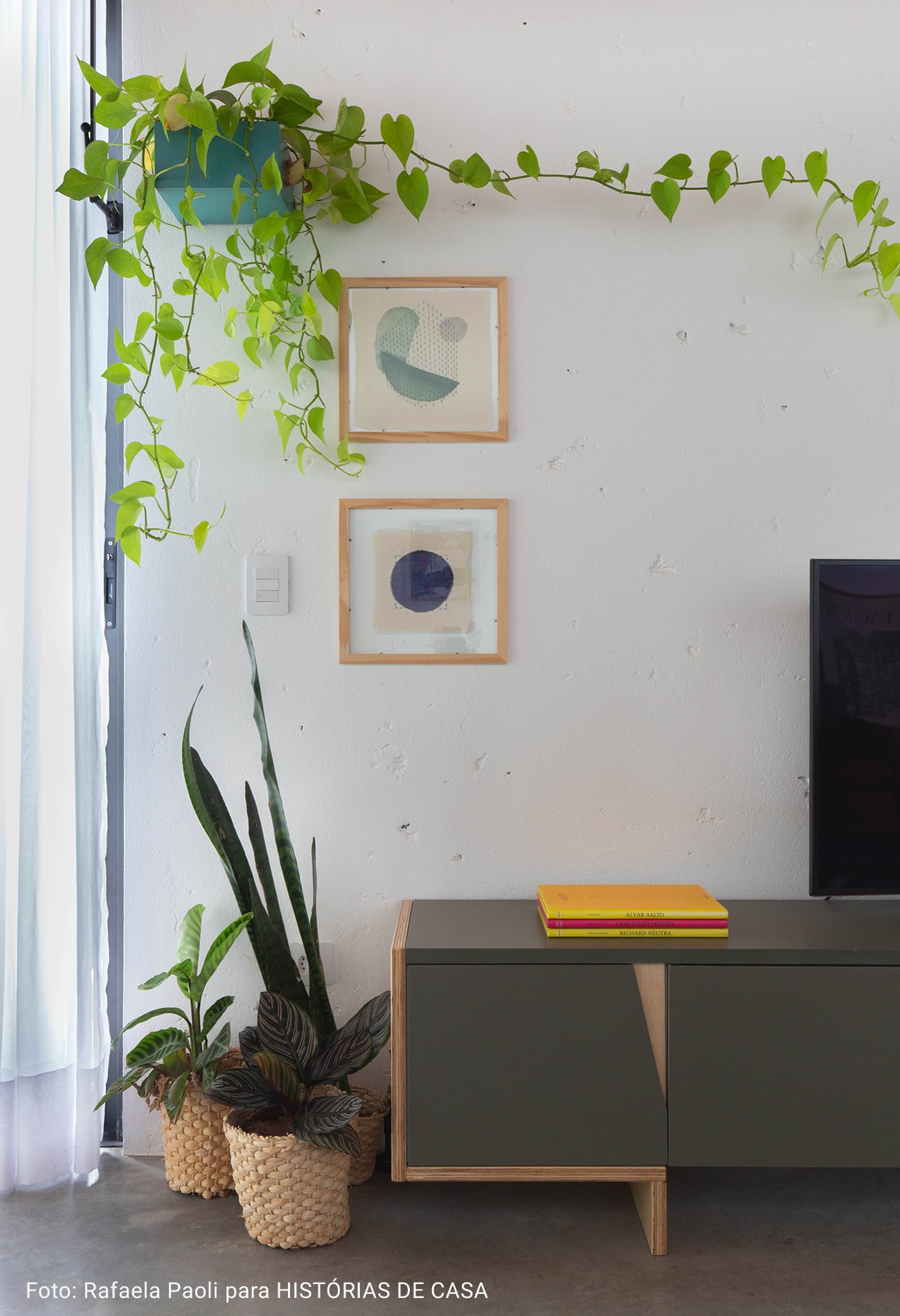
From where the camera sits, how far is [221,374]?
69.2 inches

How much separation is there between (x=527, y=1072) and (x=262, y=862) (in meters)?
0.61

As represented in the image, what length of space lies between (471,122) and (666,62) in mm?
434

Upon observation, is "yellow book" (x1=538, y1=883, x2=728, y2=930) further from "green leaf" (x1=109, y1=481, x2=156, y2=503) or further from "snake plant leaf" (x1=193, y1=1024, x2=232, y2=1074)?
"green leaf" (x1=109, y1=481, x2=156, y2=503)

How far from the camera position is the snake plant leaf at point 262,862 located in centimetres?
170

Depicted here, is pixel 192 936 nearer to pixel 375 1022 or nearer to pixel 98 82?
pixel 375 1022

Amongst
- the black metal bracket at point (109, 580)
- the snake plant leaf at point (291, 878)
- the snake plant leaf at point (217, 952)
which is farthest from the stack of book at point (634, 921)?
the black metal bracket at point (109, 580)

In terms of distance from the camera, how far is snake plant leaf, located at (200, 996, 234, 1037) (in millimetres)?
1721

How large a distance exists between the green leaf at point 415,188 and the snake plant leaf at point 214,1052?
1598mm

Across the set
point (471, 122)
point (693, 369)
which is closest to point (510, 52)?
point (471, 122)

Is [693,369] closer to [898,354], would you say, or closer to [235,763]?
[898,354]

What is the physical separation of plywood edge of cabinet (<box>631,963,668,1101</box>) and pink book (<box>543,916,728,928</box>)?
0.28 feet

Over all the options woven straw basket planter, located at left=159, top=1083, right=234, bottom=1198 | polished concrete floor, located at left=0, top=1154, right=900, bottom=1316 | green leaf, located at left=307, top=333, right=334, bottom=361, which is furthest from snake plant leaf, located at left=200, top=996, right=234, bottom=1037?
green leaf, located at left=307, top=333, right=334, bottom=361

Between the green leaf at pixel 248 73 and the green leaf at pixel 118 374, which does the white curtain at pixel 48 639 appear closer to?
the green leaf at pixel 118 374

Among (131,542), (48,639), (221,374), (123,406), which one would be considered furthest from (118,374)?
(48,639)
